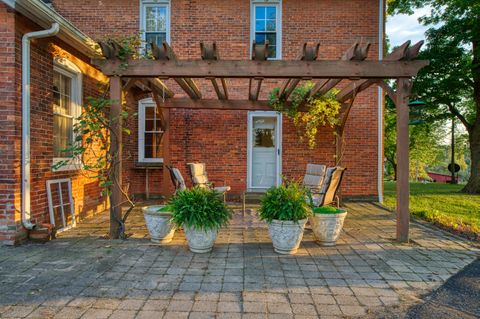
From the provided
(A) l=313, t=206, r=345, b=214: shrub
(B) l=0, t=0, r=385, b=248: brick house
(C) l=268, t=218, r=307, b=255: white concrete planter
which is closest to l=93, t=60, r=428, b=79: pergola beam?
(A) l=313, t=206, r=345, b=214: shrub

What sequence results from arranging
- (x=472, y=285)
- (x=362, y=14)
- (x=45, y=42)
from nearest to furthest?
1. (x=472, y=285)
2. (x=45, y=42)
3. (x=362, y=14)

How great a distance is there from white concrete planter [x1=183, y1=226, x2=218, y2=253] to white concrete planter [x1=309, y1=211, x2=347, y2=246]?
1.39 m

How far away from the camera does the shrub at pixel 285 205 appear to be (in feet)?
12.6

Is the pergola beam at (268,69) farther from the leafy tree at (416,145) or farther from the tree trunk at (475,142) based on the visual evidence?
the leafy tree at (416,145)

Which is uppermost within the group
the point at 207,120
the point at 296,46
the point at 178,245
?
the point at 296,46

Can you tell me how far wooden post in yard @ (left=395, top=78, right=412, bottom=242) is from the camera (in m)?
4.36

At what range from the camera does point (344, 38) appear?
780 centimetres

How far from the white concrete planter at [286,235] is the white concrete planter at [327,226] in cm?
40

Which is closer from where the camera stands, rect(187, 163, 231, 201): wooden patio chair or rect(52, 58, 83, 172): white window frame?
rect(52, 58, 83, 172): white window frame

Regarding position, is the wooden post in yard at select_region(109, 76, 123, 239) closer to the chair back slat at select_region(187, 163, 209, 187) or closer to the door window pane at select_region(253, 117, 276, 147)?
the chair back slat at select_region(187, 163, 209, 187)

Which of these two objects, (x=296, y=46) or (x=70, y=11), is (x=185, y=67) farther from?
(x=70, y=11)

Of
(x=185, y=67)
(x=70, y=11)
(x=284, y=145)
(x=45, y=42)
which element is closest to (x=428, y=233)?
(x=284, y=145)

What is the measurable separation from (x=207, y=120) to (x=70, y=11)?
4.44m

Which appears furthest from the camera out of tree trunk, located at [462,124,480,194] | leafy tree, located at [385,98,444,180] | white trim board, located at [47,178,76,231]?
leafy tree, located at [385,98,444,180]
